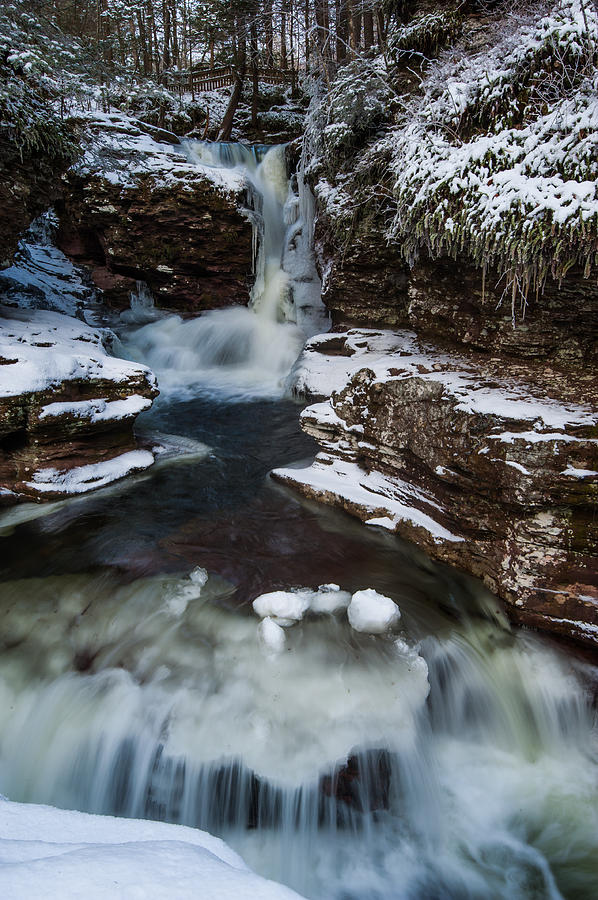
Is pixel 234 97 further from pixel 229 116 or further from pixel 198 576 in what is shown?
pixel 198 576

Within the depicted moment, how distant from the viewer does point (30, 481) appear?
621cm

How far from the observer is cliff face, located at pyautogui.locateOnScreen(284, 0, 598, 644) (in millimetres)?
4031

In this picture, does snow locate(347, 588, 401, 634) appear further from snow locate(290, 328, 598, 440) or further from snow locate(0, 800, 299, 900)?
snow locate(0, 800, 299, 900)

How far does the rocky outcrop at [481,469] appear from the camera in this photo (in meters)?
3.99

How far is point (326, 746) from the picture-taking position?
10.4ft

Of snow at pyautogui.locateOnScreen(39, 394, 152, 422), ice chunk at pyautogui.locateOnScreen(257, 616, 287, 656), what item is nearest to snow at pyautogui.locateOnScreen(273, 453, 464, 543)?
ice chunk at pyautogui.locateOnScreen(257, 616, 287, 656)

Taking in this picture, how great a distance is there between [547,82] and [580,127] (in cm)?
81

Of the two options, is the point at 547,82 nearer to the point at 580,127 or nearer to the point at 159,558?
the point at 580,127

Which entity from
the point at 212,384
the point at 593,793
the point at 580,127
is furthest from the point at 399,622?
the point at 212,384

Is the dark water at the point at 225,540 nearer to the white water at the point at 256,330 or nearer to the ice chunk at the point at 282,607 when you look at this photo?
the ice chunk at the point at 282,607

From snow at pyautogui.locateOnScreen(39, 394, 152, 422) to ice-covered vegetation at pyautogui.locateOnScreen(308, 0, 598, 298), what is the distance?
4302 mm

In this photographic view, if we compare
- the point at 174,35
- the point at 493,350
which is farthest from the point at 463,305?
the point at 174,35

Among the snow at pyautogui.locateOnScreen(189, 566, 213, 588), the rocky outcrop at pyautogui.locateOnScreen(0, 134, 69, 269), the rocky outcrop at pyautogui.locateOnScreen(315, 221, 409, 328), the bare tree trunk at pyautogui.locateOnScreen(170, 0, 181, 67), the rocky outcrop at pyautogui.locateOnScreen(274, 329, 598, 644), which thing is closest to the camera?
the rocky outcrop at pyautogui.locateOnScreen(274, 329, 598, 644)

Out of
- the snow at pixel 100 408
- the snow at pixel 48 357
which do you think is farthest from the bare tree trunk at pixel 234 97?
the snow at pixel 100 408
